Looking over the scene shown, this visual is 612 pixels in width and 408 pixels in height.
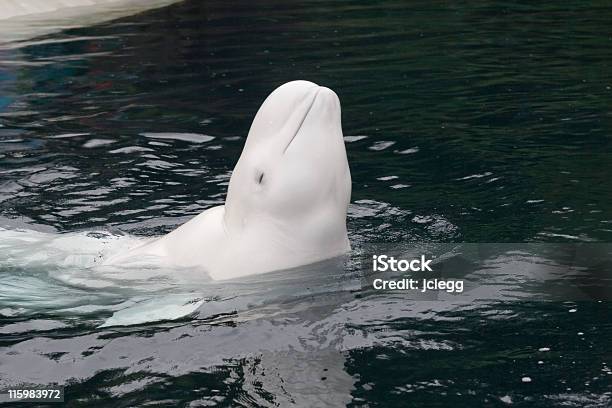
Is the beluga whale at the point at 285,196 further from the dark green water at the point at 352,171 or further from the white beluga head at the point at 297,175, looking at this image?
the dark green water at the point at 352,171

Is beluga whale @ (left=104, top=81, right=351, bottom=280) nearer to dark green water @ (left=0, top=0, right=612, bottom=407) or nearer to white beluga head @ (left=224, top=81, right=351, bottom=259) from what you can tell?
white beluga head @ (left=224, top=81, right=351, bottom=259)

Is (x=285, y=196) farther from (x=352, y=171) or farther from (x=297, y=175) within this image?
(x=352, y=171)

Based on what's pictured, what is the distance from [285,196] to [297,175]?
0.16 m

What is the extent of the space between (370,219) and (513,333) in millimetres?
2598

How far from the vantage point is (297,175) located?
290 inches

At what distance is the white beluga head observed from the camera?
7.34 meters

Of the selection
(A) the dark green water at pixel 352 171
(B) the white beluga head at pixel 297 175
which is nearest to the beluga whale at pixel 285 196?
→ (B) the white beluga head at pixel 297 175

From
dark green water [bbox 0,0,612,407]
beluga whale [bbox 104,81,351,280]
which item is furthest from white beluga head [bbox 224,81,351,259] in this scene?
dark green water [bbox 0,0,612,407]

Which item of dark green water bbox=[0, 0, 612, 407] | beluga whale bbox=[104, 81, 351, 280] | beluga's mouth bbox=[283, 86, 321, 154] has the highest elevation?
beluga's mouth bbox=[283, 86, 321, 154]

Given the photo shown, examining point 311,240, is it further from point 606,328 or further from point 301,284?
point 606,328

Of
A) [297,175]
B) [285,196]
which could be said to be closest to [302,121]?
[297,175]

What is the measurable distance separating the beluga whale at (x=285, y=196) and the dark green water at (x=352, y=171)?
0.36m

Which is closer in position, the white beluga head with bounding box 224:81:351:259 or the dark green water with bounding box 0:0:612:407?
the dark green water with bounding box 0:0:612:407

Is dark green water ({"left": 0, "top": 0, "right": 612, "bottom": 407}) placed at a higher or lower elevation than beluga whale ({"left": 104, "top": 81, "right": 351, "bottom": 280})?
lower
